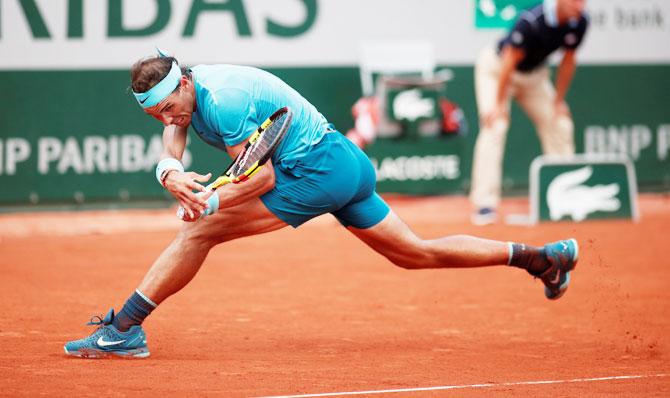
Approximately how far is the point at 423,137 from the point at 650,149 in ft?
9.02

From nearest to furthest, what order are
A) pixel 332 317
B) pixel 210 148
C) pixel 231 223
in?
pixel 231 223
pixel 332 317
pixel 210 148

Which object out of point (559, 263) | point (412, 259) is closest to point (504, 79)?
point (559, 263)

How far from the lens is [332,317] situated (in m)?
7.56

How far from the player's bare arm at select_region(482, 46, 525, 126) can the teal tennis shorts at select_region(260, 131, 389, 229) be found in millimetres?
5640

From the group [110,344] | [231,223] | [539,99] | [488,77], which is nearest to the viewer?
[231,223]

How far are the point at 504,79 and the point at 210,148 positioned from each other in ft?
10.2

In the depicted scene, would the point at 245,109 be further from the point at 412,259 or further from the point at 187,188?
the point at 412,259

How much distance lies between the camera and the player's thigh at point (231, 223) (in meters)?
5.82

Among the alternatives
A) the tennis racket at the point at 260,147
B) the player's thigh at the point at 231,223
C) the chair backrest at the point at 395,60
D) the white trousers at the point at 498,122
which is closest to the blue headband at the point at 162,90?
the tennis racket at the point at 260,147

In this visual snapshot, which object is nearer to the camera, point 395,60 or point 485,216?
point 485,216

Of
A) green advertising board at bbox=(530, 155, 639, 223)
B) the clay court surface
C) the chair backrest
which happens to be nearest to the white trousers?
green advertising board at bbox=(530, 155, 639, 223)

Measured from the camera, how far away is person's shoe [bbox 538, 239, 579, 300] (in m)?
6.55

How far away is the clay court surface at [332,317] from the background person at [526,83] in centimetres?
58

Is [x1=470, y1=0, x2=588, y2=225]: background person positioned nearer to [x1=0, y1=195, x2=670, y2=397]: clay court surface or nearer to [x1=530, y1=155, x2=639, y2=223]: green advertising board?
[x1=530, y1=155, x2=639, y2=223]: green advertising board
